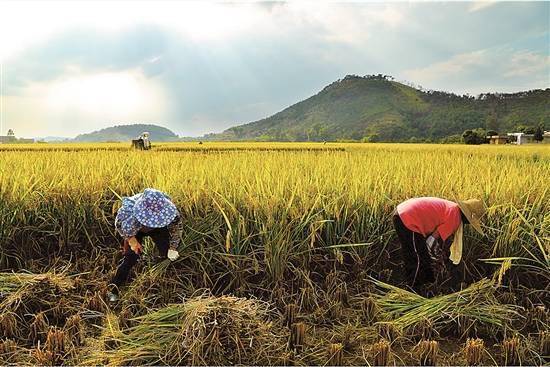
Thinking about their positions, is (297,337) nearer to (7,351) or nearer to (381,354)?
(381,354)

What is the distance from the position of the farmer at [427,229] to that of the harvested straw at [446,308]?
0.64ft

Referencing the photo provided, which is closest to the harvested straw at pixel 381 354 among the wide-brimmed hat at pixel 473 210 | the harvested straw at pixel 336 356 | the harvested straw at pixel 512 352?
the harvested straw at pixel 336 356

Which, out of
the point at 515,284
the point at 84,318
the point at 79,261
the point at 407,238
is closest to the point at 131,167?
the point at 79,261

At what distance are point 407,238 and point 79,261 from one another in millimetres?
2320

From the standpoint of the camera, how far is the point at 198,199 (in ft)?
10.5

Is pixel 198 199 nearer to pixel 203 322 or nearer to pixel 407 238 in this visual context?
pixel 203 322

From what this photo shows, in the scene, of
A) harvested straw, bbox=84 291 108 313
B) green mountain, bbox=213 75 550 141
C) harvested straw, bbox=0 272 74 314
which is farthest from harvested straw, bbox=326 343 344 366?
green mountain, bbox=213 75 550 141

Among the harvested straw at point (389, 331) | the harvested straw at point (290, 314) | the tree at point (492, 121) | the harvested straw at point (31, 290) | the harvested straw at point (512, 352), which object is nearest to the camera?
the harvested straw at point (512, 352)

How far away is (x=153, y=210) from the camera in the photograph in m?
2.70

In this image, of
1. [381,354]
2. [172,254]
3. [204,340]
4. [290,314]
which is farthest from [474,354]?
[172,254]

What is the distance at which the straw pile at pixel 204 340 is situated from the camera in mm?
2152

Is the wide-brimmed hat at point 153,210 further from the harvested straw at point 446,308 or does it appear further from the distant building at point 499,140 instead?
the distant building at point 499,140

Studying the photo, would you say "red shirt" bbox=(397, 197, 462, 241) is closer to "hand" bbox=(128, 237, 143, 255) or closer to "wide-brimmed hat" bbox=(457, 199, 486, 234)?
"wide-brimmed hat" bbox=(457, 199, 486, 234)

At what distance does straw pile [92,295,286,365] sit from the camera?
215 cm
